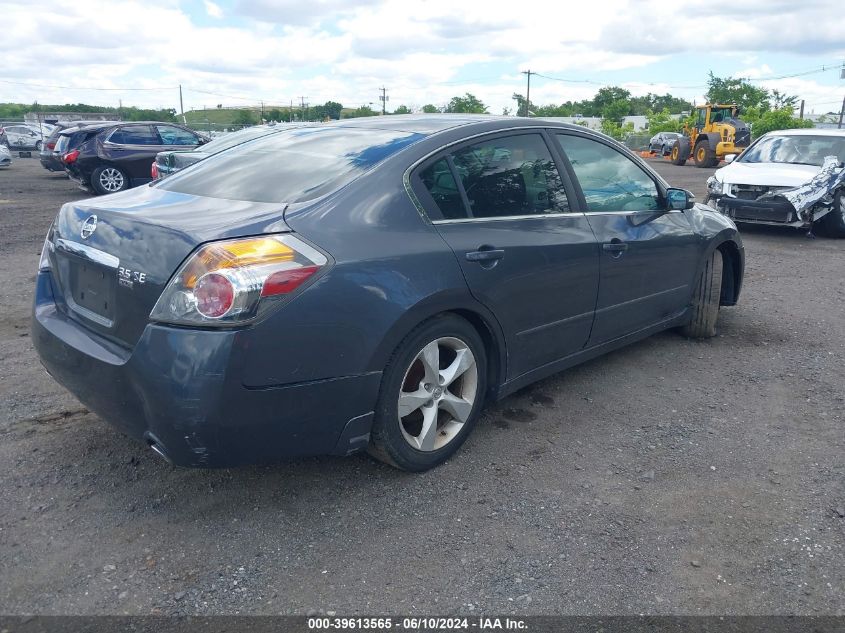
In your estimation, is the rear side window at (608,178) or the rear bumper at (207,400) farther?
the rear side window at (608,178)

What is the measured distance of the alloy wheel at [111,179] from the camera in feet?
50.2

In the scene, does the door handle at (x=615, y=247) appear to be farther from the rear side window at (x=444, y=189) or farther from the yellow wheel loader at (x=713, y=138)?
the yellow wheel loader at (x=713, y=138)

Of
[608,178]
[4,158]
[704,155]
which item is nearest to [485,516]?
[608,178]

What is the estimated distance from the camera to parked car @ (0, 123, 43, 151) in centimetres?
3506

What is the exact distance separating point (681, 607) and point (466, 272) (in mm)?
1579

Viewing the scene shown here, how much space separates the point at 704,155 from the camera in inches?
1123

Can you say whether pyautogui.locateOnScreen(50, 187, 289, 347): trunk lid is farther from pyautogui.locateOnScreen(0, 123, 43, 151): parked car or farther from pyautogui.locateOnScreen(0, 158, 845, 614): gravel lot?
pyautogui.locateOnScreen(0, 123, 43, 151): parked car

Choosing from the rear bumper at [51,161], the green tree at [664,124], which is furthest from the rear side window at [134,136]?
the green tree at [664,124]

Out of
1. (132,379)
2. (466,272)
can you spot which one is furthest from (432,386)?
(132,379)

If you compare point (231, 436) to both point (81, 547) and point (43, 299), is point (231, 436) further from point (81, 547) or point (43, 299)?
point (43, 299)

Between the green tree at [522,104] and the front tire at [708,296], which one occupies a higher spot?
the green tree at [522,104]

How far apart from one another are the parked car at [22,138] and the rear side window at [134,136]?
22694mm

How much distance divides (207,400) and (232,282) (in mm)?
428

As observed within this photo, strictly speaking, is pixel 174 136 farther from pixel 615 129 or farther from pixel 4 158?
pixel 615 129
